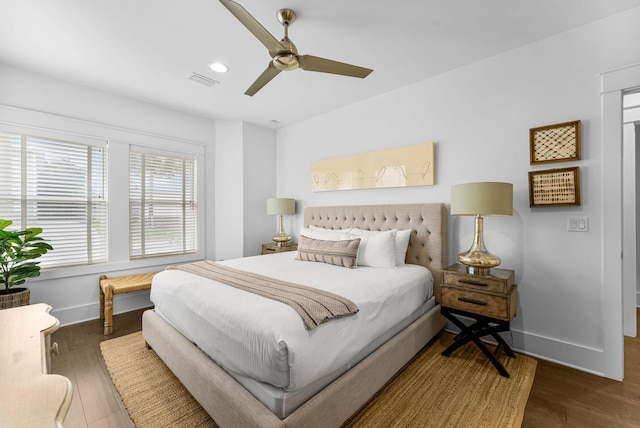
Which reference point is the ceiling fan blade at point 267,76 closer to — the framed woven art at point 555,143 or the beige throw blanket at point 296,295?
the beige throw blanket at point 296,295

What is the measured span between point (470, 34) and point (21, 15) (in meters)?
3.50

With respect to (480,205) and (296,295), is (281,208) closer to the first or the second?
(296,295)

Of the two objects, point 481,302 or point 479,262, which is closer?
point 481,302

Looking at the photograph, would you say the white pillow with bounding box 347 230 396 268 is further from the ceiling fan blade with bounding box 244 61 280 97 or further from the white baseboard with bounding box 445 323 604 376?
the ceiling fan blade with bounding box 244 61 280 97

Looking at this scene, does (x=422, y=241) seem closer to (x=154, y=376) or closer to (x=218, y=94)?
(x=154, y=376)

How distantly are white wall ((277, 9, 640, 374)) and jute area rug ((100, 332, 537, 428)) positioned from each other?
0.45 metres

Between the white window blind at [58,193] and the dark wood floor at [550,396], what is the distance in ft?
3.95

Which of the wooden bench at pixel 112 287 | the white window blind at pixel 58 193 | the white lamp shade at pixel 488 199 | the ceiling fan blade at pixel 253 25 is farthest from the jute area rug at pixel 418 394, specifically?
the ceiling fan blade at pixel 253 25

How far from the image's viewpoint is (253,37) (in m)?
2.34

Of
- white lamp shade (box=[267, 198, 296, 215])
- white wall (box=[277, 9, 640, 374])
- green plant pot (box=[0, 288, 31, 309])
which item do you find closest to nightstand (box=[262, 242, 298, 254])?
white lamp shade (box=[267, 198, 296, 215])

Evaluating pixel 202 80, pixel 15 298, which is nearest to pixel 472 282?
pixel 202 80

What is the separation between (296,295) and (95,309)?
306 cm

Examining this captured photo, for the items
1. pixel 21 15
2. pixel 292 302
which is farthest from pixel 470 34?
pixel 21 15

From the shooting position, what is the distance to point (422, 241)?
9.64 feet
